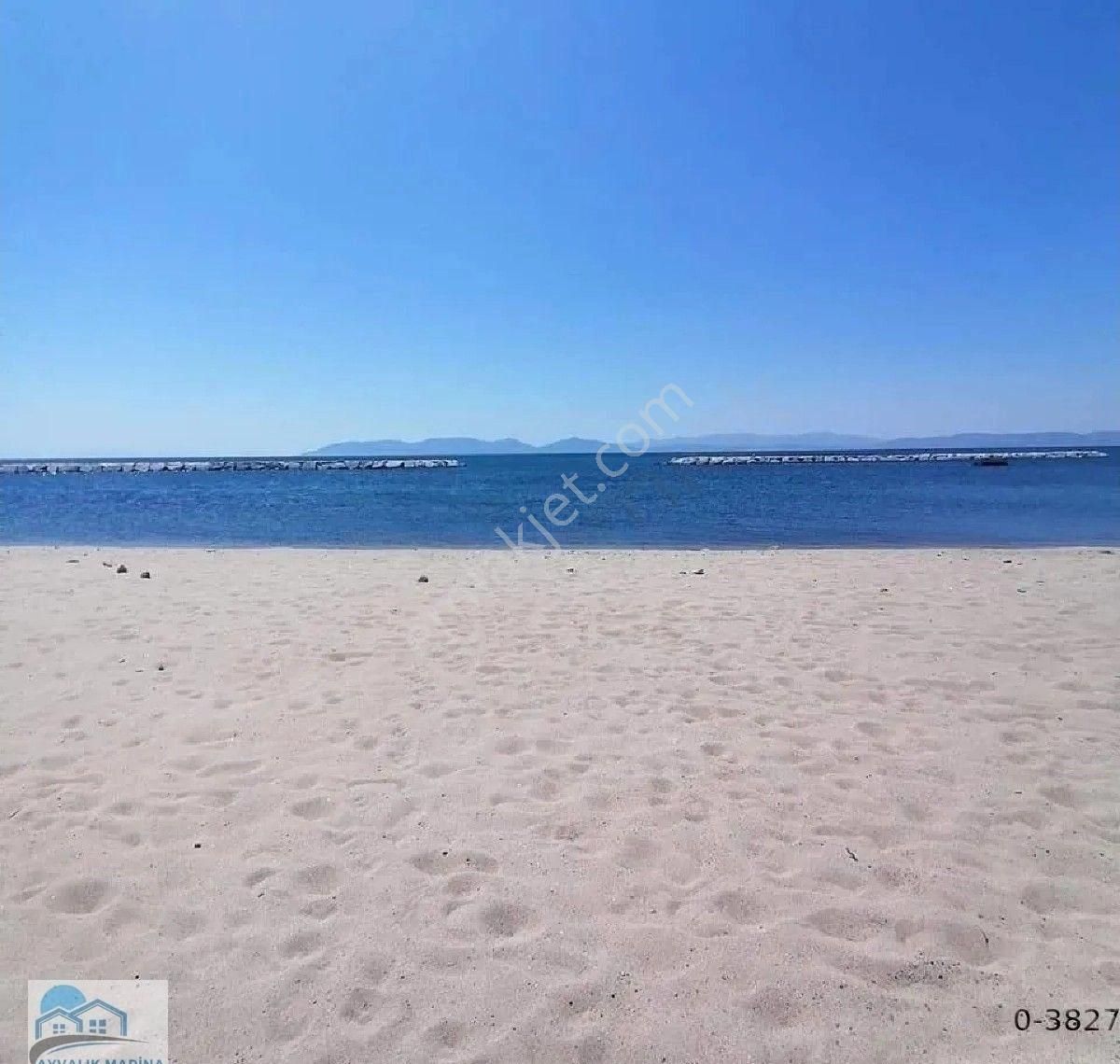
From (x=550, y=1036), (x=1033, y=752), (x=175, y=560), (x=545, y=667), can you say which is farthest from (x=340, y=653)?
(x=175, y=560)

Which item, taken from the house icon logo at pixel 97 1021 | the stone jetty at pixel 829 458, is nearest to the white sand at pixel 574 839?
the house icon logo at pixel 97 1021

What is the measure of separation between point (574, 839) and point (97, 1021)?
1.79 m

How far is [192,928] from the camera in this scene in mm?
2416

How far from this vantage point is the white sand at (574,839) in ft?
6.84

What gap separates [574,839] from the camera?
9.70 feet

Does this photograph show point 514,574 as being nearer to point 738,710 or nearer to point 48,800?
point 738,710

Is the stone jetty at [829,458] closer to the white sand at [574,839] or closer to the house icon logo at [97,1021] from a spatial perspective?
the white sand at [574,839]

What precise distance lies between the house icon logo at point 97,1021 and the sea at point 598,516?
1214 centimetres

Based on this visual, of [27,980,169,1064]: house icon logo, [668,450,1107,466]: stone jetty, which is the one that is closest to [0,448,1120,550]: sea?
[27,980,169,1064]: house icon logo

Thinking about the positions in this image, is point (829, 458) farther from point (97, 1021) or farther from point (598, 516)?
point (97, 1021)

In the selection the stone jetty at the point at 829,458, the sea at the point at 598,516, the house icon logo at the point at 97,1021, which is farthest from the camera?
the stone jetty at the point at 829,458

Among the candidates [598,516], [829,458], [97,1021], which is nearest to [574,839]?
[97,1021]

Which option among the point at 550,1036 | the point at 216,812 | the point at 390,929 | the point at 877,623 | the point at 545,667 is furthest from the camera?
the point at 877,623

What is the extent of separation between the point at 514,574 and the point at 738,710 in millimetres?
5856
